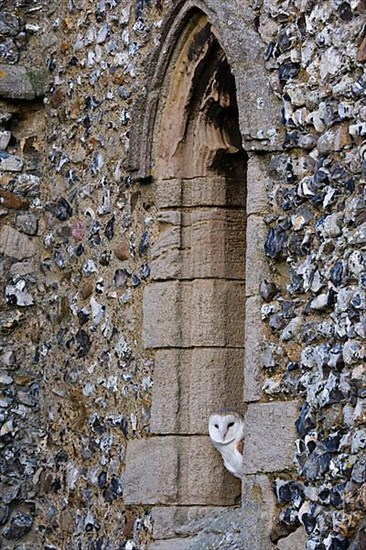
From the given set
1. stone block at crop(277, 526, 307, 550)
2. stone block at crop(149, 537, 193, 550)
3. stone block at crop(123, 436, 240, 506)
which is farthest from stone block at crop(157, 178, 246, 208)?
stone block at crop(277, 526, 307, 550)

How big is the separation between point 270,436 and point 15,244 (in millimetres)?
2803

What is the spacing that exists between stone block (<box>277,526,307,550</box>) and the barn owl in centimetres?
61

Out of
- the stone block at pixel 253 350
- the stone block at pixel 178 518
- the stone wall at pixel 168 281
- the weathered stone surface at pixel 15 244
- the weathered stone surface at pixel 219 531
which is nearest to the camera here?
the stone wall at pixel 168 281

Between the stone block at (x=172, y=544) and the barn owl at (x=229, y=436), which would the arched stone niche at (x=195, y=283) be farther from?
the barn owl at (x=229, y=436)

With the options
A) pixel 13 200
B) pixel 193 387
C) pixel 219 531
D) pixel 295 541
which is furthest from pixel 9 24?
pixel 295 541

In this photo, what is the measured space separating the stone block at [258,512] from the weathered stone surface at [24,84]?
306 centimetres

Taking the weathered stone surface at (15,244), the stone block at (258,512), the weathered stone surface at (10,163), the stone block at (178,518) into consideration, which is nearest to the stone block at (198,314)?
the stone block at (178,518)

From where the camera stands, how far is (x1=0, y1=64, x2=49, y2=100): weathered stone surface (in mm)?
8086

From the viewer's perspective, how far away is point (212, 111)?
6.67 metres

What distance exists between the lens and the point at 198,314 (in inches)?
260

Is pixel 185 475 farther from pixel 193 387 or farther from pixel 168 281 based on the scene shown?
pixel 168 281

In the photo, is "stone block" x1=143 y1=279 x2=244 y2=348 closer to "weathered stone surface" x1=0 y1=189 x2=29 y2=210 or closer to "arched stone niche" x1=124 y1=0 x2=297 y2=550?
"arched stone niche" x1=124 y1=0 x2=297 y2=550

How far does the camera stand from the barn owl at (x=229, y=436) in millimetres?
6130

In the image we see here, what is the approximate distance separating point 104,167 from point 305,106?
5.98 ft
